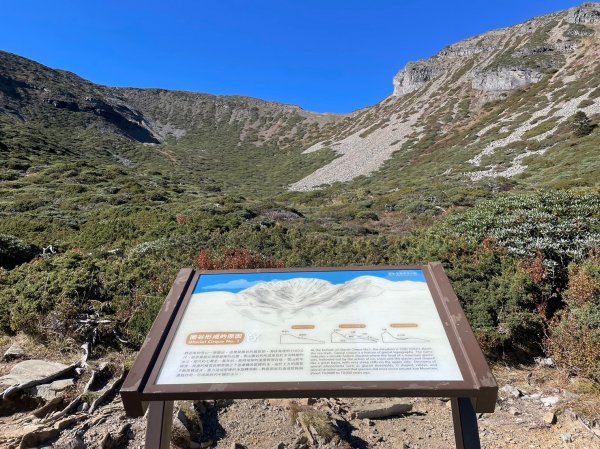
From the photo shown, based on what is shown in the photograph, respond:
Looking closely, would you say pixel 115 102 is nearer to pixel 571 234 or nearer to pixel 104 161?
pixel 104 161

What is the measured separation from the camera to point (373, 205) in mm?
21625

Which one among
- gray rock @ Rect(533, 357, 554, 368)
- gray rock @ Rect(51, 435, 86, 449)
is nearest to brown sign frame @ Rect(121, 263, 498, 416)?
gray rock @ Rect(51, 435, 86, 449)

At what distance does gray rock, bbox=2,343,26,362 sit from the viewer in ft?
18.6

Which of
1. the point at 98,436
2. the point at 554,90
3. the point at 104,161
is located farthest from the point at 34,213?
the point at 554,90

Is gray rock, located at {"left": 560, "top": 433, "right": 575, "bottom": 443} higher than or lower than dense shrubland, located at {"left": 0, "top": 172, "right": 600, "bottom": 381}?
lower

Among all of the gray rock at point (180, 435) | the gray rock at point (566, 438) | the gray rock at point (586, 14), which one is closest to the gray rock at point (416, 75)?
the gray rock at point (586, 14)

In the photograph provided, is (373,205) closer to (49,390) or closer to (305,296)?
(49,390)

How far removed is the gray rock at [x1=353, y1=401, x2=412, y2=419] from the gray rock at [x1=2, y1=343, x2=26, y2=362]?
179 inches

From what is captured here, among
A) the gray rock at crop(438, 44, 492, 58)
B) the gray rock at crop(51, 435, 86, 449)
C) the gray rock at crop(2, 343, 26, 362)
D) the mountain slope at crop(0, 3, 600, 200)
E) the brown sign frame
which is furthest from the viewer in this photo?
the gray rock at crop(438, 44, 492, 58)

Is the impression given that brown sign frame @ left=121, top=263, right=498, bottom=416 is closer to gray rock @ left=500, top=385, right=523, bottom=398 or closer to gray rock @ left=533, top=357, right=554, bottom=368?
gray rock @ left=500, top=385, right=523, bottom=398

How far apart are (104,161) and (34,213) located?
34396 millimetres

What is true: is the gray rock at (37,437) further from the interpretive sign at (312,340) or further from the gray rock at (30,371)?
Answer: the interpretive sign at (312,340)

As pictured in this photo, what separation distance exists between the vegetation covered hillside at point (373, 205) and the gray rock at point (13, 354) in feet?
1.24

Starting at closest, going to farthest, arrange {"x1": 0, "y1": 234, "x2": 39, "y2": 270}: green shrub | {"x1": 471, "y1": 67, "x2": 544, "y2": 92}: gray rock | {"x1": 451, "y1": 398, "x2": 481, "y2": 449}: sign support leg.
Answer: {"x1": 451, "y1": 398, "x2": 481, "y2": 449}: sign support leg
{"x1": 0, "y1": 234, "x2": 39, "y2": 270}: green shrub
{"x1": 471, "y1": 67, "x2": 544, "y2": 92}: gray rock
